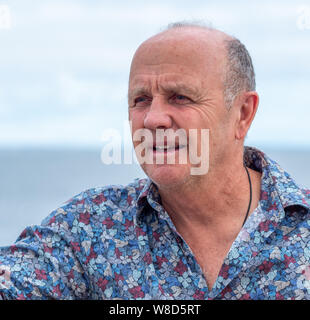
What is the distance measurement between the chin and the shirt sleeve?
0.40 meters

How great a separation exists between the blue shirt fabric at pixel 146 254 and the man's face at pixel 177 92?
26 centimetres

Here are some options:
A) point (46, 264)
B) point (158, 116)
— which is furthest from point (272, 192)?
point (46, 264)

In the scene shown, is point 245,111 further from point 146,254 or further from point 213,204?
point 146,254

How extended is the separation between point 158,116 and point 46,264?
0.68 m

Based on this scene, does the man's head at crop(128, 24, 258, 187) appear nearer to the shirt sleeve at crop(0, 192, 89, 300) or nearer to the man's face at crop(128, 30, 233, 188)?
the man's face at crop(128, 30, 233, 188)

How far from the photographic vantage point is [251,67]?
8.85 feet

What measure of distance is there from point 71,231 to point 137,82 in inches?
24.6

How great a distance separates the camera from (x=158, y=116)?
2.40 m

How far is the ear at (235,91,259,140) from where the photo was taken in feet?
8.61

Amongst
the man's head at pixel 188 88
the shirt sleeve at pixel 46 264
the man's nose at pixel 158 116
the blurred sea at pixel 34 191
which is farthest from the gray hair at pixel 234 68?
the blurred sea at pixel 34 191

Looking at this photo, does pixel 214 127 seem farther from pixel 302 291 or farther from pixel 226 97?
pixel 302 291

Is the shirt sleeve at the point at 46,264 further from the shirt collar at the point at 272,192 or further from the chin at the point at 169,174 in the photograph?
the chin at the point at 169,174

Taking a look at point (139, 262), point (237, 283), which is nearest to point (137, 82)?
point (139, 262)
